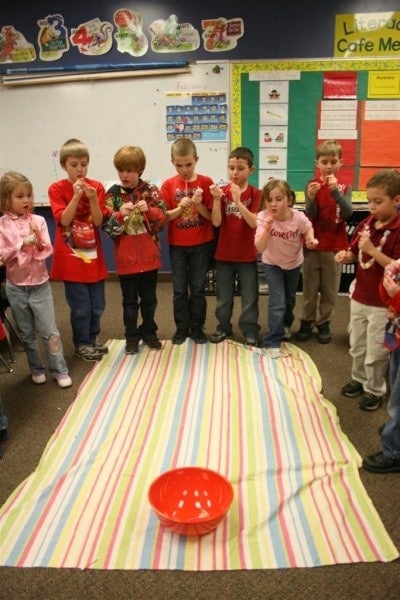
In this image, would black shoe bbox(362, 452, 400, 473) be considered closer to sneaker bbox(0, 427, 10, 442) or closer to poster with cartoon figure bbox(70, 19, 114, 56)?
sneaker bbox(0, 427, 10, 442)

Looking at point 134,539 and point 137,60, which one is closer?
point 134,539

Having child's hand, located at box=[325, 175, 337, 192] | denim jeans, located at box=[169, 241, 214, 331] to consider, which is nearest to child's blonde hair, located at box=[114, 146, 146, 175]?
denim jeans, located at box=[169, 241, 214, 331]

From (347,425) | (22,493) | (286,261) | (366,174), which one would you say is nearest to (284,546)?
(347,425)

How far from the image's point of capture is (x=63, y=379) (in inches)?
103

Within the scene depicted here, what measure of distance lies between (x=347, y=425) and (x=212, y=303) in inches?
74.6

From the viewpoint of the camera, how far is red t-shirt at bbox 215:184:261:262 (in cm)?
280

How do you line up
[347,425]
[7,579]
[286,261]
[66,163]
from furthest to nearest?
[286,261], [66,163], [347,425], [7,579]

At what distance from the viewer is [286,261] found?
109 inches

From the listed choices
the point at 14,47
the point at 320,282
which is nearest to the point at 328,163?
the point at 320,282

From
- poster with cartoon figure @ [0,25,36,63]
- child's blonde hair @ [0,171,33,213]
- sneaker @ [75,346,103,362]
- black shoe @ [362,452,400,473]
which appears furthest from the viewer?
poster with cartoon figure @ [0,25,36,63]

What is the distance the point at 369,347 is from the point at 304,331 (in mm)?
908

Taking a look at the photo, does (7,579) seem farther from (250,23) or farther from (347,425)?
(250,23)

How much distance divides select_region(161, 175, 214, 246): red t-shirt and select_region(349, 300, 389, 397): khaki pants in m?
0.97

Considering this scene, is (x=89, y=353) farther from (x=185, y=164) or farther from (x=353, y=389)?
(x=353, y=389)
